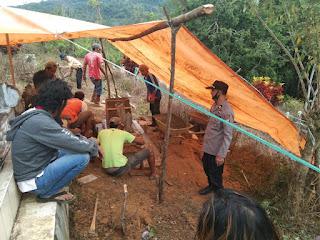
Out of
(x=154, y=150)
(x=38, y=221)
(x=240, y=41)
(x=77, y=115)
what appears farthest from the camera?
(x=240, y=41)

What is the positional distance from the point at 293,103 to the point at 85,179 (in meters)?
10.9

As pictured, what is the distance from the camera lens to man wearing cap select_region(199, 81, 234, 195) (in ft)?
11.6

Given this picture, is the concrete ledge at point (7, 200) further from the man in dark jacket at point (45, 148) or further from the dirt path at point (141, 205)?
the dirt path at point (141, 205)

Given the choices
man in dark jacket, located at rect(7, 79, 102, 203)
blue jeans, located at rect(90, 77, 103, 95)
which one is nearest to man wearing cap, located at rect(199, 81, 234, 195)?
man in dark jacket, located at rect(7, 79, 102, 203)

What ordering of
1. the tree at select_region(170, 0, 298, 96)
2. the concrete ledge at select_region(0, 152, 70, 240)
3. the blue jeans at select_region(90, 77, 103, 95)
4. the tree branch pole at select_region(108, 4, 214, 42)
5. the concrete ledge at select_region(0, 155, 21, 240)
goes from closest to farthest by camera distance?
the concrete ledge at select_region(0, 155, 21, 240) → the concrete ledge at select_region(0, 152, 70, 240) → the tree branch pole at select_region(108, 4, 214, 42) → the blue jeans at select_region(90, 77, 103, 95) → the tree at select_region(170, 0, 298, 96)

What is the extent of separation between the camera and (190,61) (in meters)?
3.56

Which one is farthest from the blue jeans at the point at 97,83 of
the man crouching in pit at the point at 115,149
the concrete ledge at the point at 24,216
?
the concrete ledge at the point at 24,216

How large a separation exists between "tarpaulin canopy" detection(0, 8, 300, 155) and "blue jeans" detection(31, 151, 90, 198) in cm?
174

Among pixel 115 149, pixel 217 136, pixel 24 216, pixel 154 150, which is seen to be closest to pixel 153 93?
pixel 154 150

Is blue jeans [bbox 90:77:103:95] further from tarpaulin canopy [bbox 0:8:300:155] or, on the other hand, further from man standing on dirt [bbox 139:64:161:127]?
tarpaulin canopy [bbox 0:8:300:155]

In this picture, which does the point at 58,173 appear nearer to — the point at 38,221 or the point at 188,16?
the point at 38,221

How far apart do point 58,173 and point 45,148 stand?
278mm

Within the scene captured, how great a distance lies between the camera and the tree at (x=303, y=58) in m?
2.90

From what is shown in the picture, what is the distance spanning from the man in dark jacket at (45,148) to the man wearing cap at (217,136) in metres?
1.93
